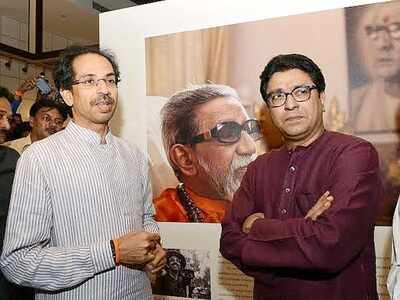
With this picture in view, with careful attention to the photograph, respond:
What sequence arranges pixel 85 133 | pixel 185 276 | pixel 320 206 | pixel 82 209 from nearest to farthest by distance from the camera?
pixel 320 206
pixel 82 209
pixel 85 133
pixel 185 276

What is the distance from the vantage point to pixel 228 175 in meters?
2.23

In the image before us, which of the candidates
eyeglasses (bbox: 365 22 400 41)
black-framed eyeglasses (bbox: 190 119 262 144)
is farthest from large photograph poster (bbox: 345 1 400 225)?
black-framed eyeglasses (bbox: 190 119 262 144)

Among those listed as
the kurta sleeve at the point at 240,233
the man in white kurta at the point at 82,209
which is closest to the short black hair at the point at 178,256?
the man in white kurta at the point at 82,209

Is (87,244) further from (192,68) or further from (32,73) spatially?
(32,73)

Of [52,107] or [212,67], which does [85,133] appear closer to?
[212,67]

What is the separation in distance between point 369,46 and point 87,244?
1406 mm

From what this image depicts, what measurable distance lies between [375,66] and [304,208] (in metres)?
0.84

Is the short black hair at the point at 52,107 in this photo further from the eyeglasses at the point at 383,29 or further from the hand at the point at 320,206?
the hand at the point at 320,206

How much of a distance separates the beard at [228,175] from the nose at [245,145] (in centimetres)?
2

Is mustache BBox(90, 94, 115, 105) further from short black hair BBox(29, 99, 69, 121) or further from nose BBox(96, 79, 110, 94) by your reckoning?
short black hair BBox(29, 99, 69, 121)

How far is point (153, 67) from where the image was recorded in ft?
8.01

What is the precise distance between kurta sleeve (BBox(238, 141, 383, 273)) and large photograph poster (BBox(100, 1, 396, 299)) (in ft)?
2.03

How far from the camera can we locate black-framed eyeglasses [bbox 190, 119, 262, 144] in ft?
7.18

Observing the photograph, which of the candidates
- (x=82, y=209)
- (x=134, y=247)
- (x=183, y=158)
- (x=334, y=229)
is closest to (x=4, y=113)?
(x=82, y=209)
